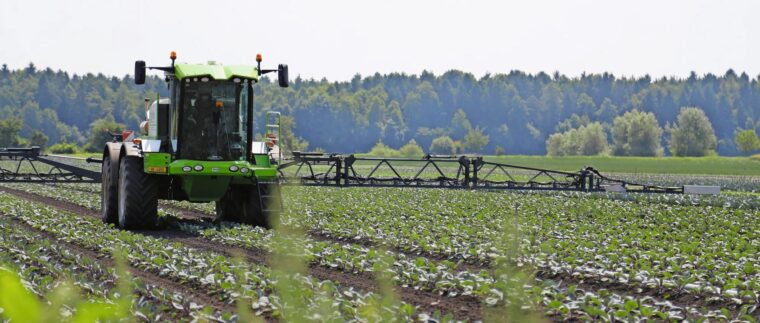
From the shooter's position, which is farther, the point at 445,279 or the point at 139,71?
the point at 139,71

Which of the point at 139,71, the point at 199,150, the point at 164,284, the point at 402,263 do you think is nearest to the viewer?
the point at 164,284

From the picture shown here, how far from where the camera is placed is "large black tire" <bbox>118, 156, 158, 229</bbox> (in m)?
17.5

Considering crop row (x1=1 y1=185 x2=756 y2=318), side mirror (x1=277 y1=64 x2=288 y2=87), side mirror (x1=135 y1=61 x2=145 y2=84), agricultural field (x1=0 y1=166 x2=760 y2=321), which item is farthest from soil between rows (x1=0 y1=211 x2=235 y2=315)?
side mirror (x1=277 y1=64 x2=288 y2=87)

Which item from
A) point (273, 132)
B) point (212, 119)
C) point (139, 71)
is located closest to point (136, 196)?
point (212, 119)

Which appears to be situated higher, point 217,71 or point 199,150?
point 217,71

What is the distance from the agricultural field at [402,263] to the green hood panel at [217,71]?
9.17 feet

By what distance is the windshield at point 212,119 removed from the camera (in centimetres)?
1778

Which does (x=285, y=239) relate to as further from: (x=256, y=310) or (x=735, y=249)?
(x=735, y=249)

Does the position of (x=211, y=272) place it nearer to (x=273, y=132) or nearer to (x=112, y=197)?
(x=273, y=132)

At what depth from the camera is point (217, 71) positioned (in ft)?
58.9

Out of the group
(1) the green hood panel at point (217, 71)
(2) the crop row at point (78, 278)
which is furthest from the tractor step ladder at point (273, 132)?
(2) the crop row at point (78, 278)

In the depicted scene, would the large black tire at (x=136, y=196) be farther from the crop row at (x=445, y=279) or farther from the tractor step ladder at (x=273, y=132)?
the crop row at (x=445, y=279)

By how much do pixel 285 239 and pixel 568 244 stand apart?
12.8m

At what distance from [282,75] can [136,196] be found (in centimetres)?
341
